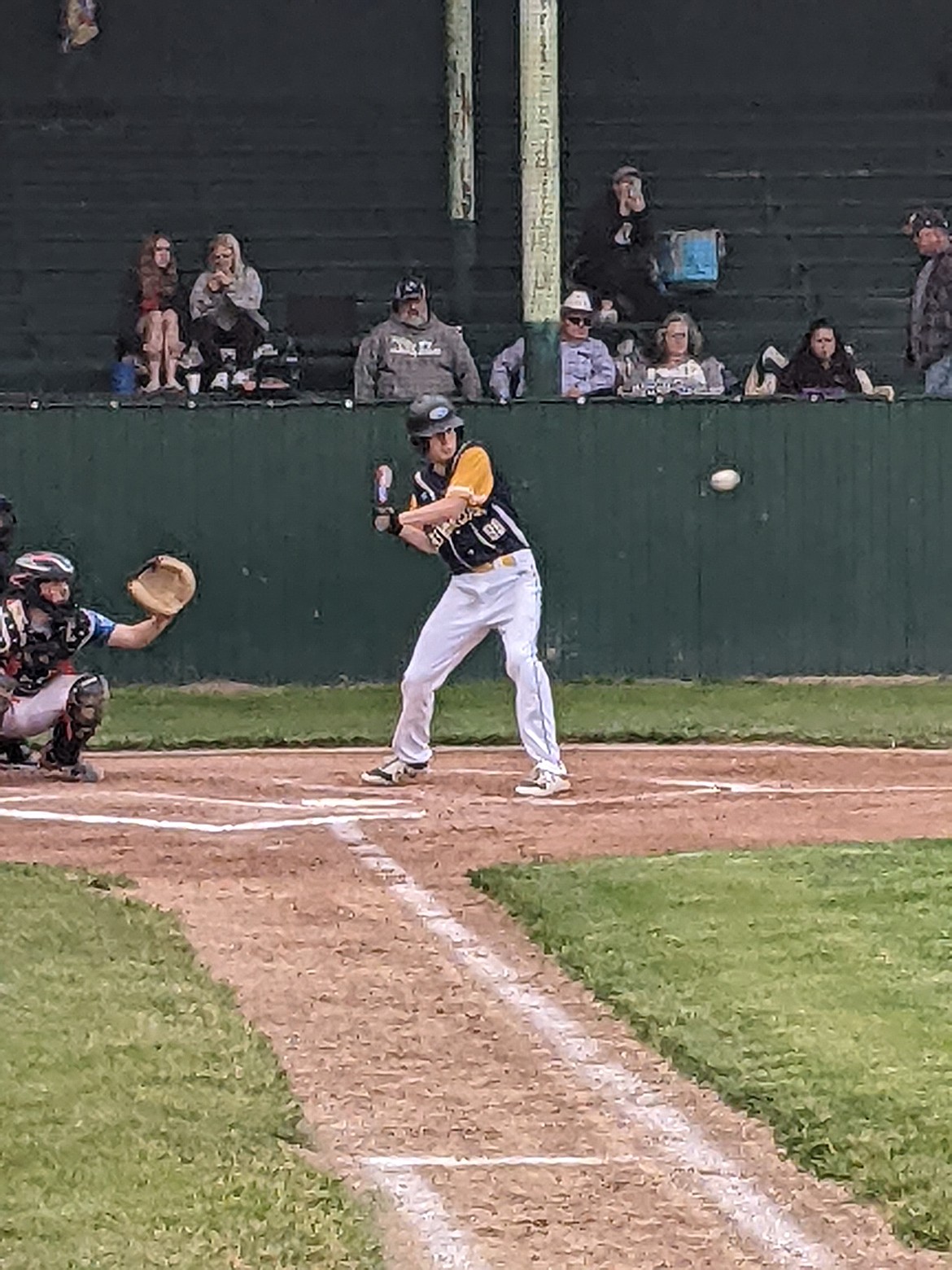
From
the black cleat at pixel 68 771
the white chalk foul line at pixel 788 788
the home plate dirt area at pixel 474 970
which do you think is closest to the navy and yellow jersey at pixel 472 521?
the home plate dirt area at pixel 474 970

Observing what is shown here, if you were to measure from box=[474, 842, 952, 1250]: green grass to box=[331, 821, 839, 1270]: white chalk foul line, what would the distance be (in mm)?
174

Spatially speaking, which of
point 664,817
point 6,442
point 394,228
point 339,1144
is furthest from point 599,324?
point 339,1144

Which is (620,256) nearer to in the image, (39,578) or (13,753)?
(13,753)

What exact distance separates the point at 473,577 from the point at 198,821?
191cm

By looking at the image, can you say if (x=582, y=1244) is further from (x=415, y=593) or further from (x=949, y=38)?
(x=949, y=38)

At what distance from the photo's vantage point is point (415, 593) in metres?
16.5

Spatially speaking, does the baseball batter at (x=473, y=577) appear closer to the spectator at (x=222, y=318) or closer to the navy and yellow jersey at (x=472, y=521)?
the navy and yellow jersey at (x=472, y=521)

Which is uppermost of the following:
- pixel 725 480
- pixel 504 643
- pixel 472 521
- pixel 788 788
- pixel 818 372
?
pixel 818 372

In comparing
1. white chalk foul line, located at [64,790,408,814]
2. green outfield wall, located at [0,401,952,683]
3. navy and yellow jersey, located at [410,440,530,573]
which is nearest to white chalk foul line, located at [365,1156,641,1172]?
white chalk foul line, located at [64,790,408,814]

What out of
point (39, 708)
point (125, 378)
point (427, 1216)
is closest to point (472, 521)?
point (39, 708)

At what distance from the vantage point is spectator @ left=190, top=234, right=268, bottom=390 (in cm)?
1798

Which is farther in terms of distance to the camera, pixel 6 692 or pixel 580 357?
pixel 580 357

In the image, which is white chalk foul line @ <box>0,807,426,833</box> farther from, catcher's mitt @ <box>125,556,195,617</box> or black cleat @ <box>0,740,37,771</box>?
catcher's mitt @ <box>125,556,195,617</box>

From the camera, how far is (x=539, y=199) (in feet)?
54.6
